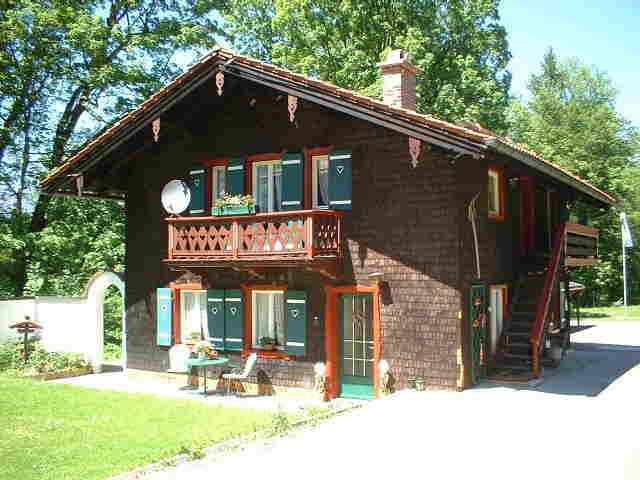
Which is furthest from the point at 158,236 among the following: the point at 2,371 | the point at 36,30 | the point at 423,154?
the point at 36,30

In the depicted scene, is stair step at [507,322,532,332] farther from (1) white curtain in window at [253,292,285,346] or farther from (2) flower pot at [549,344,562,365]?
(1) white curtain in window at [253,292,285,346]

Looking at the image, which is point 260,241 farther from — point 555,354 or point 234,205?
point 555,354

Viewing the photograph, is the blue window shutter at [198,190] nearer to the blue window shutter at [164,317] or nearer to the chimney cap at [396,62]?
the blue window shutter at [164,317]

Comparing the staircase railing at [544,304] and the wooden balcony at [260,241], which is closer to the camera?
the staircase railing at [544,304]

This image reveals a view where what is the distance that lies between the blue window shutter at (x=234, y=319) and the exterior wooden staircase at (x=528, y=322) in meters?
5.50

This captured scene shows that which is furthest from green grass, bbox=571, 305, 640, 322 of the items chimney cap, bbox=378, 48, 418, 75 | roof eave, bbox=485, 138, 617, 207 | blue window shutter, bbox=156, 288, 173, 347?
blue window shutter, bbox=156, 288, 173, 347

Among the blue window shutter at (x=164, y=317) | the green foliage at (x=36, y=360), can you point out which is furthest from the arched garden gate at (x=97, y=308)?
the blue window shutter at (x=164, y=317)

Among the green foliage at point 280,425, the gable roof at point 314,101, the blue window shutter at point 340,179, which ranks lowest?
the green foliage at point 280,425

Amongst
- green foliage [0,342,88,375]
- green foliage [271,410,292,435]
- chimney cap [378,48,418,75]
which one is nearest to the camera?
green foliage [271,410,292,435]

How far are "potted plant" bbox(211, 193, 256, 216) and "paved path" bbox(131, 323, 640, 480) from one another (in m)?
4.97

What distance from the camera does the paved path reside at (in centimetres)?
748

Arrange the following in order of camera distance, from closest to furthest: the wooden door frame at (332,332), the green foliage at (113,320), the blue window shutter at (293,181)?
the wooden door frame at (332,332), the blue window shutter at (293,181), the green foliage at (113,320)

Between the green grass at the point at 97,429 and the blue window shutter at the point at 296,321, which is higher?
the blue window shutter at the point at 296,321

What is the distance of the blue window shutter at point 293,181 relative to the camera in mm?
13797
